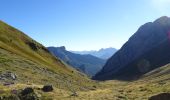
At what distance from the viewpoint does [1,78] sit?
63656 millimetres

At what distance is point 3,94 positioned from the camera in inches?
1663

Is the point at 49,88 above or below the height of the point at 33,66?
below

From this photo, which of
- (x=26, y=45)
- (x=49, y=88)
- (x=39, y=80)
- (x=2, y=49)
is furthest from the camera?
(x=26, y=45)

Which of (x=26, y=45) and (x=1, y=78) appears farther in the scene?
(x=26, y=45)

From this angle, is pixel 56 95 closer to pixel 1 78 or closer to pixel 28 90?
pixel 28 90

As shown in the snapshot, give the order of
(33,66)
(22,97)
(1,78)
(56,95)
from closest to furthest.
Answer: (22,97) → (56,95) → (1,78) → (33,66)

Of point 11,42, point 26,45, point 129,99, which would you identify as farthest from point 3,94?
point 26,45

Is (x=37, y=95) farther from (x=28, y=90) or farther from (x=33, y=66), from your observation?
(x=33, y=66)

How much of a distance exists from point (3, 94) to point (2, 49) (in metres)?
54.9

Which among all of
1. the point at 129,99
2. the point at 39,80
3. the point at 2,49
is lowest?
the point at 129,99

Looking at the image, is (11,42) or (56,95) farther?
(11,42)

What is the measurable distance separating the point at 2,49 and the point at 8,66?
2080 cm

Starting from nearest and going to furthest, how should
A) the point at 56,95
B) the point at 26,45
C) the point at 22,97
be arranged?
the point at 22,97, the point at 56,95, the point at 26,45

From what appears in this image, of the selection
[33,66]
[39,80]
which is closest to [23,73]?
[39,80]
